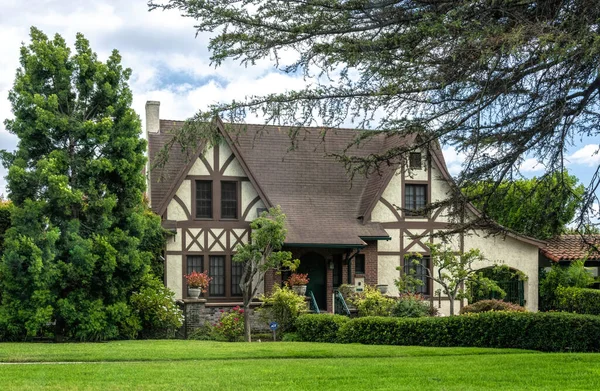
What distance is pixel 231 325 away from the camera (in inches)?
877

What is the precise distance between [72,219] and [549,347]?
40.9 feet

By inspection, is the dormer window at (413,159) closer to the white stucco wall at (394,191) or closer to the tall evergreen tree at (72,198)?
the tall evergreen tree at (72,198)

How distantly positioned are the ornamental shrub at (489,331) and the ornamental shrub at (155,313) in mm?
5066

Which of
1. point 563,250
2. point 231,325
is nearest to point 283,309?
point 231,325

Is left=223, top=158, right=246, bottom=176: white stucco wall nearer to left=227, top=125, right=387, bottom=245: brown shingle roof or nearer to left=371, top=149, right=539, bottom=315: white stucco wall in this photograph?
left=227, top=125, right=387, bottom=245: brown shingle roof

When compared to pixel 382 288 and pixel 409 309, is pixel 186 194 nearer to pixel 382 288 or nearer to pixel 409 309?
pixel 382 288

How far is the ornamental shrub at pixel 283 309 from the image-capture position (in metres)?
22.2

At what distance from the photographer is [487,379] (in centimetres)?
1198

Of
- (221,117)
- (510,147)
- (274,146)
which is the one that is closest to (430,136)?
(510,147)

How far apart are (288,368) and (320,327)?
26.1ft

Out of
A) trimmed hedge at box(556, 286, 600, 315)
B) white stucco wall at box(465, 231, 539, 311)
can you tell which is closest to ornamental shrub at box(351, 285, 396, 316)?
white stucco wall at box(465, 231, 539, 311)

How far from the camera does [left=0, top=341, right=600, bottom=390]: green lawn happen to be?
11398 mm

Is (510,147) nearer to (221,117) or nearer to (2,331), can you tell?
(221,117)

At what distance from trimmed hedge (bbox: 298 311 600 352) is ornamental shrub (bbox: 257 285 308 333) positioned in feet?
5.02
